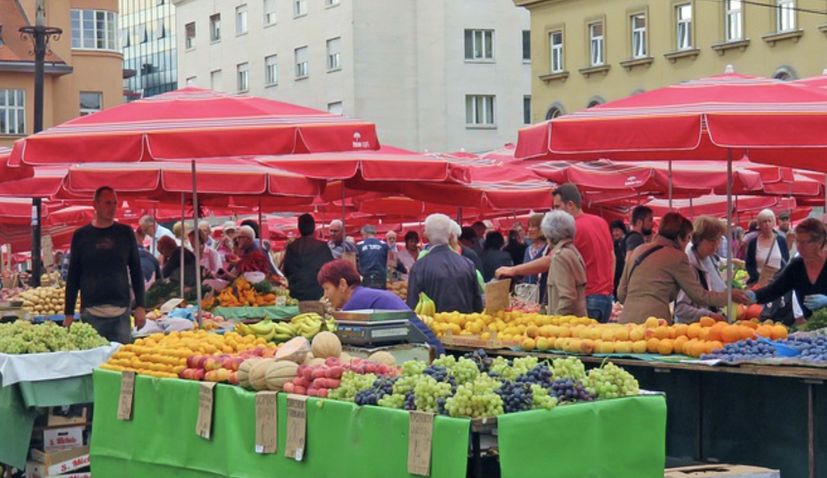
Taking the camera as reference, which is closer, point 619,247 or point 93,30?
point 619,247

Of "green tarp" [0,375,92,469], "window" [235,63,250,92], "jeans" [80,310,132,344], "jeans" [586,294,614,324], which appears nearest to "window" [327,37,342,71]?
"window" [235,63,250,92]

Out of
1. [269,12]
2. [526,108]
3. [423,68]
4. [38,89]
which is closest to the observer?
[38,89]

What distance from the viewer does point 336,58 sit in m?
67.6

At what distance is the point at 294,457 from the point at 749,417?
9.17ft

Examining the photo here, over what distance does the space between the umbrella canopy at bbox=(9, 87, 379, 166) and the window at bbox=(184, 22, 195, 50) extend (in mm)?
69319

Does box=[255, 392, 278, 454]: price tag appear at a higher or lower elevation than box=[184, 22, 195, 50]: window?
lower

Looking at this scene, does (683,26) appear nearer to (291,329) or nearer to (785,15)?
(785,15)

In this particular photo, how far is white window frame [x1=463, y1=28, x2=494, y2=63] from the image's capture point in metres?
66.9

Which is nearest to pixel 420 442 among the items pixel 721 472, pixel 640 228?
pixel 721 472

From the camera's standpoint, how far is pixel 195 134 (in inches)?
448

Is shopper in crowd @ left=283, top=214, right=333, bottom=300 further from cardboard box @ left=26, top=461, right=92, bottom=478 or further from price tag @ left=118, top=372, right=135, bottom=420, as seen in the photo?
→ price tag @ left=118, top=372, right=135, bottom=420

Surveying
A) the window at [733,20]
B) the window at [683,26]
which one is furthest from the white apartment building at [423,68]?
the window at [733,20]

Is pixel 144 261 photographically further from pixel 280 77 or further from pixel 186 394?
pixel 280 77

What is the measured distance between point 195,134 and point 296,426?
156 inches
